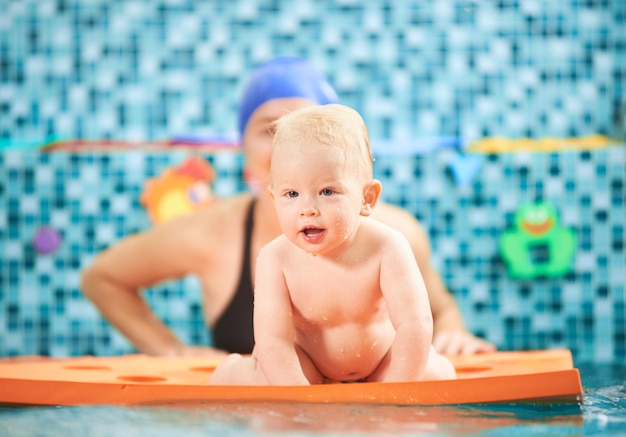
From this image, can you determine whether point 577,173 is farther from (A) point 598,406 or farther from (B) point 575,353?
(A) point 598,406

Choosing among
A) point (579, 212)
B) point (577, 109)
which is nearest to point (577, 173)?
point (579, 212)

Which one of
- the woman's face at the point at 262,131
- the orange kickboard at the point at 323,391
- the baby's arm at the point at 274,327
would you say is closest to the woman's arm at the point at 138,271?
the woman's face at the point at 262,131

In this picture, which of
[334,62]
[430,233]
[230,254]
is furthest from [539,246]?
[230,254]

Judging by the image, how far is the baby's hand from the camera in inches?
108

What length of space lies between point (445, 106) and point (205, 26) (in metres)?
1.48

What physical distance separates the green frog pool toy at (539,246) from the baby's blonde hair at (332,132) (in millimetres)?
3132

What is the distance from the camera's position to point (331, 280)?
1.88 metres

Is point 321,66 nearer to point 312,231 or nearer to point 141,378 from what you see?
point 141,378

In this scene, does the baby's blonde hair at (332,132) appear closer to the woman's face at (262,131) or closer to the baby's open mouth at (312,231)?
the baby's open mouth at (312,231)

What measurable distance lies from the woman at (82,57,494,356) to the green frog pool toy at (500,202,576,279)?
142 centimetres

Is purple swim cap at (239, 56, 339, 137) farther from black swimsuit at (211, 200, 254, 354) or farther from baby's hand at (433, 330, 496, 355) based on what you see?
baby's hand at (433, 330, 496, 355)

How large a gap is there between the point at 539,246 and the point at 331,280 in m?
3.15

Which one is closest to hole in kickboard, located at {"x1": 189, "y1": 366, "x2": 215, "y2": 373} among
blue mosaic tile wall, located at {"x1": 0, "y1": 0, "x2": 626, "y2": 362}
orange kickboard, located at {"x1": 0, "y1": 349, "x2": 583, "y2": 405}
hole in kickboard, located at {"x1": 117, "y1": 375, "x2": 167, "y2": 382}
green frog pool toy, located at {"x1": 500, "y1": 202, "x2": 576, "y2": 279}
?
hole in kickboard, located at {"x1": 117, "y1": 375, "x2": 167, "y2": 382}

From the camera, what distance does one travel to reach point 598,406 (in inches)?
68.3
